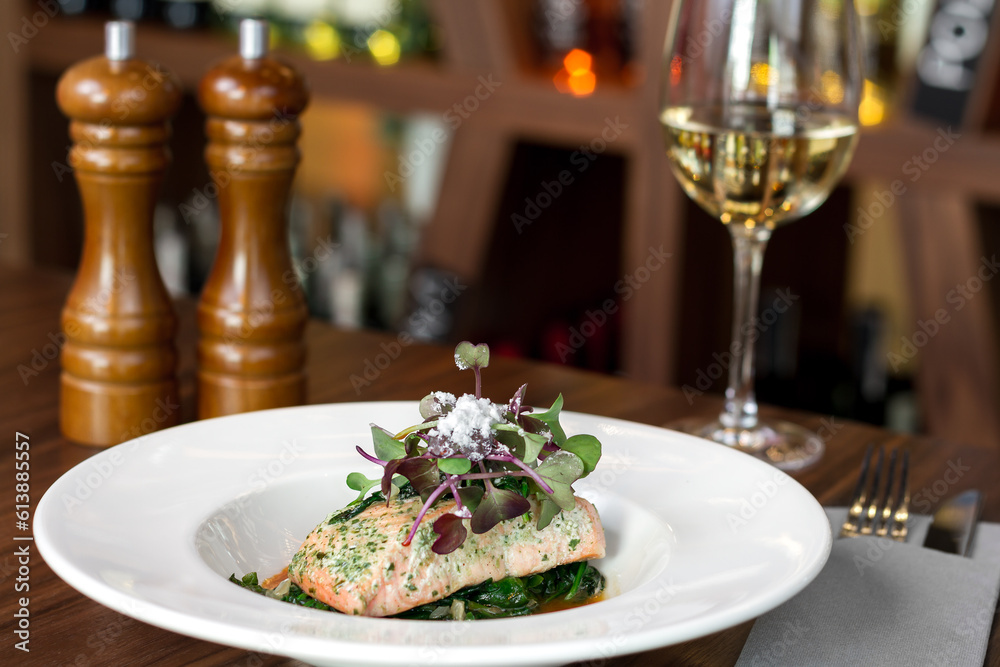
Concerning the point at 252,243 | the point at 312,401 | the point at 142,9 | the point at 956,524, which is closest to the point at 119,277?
the point at 252,243

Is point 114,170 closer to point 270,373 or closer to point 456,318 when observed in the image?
point 270,373

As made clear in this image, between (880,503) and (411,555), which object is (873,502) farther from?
(411,555)

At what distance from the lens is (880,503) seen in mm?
770

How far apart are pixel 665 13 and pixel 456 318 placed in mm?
581

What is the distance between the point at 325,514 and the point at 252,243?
0.26 m

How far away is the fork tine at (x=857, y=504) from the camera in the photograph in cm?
73

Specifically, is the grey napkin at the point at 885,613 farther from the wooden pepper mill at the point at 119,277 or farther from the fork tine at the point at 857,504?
the wooden pepper mill at the point at 119,277

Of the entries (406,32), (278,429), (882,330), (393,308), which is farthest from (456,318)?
(278,429)

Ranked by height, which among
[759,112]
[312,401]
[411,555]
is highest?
[759,112]

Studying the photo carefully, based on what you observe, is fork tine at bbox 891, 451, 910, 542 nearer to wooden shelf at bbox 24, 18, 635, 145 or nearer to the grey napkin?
the grey napkin

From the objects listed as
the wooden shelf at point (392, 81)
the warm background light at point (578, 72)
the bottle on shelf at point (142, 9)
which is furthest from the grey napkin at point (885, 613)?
the bottle on shelf at point (142, 9)

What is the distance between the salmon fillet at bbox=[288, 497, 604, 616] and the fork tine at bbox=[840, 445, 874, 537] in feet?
0.71

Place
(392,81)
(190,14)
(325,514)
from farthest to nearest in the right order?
(190,14), (392,81), (325,514)

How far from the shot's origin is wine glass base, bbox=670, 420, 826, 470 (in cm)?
87
